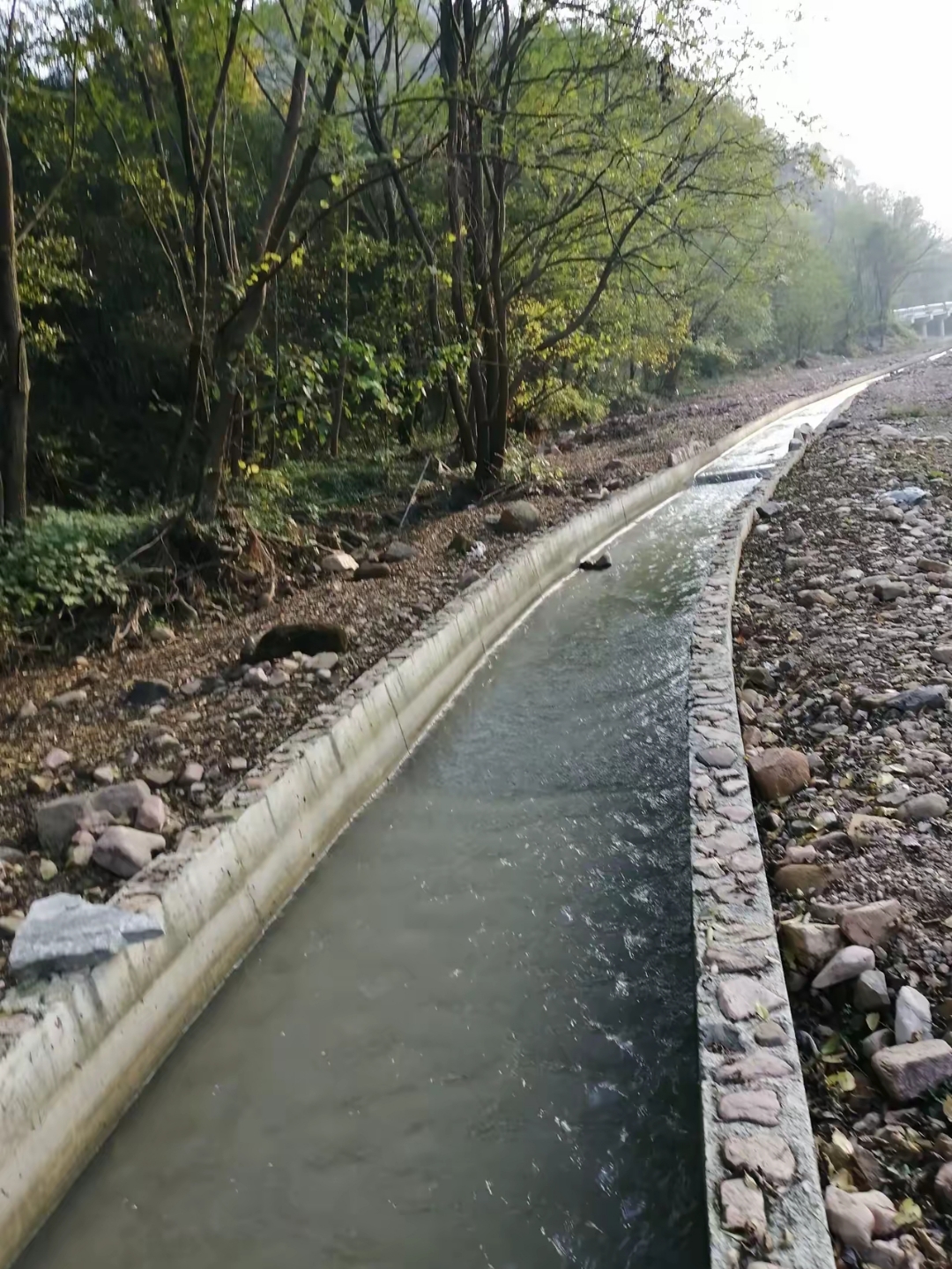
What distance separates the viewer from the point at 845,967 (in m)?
2.68

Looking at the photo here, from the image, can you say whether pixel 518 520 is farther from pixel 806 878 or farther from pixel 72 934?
pixel 72 934

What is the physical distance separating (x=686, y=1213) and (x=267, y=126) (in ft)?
52.4

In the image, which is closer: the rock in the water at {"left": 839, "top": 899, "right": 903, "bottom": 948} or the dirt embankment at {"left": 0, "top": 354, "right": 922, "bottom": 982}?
the rock in the water at {"left": 839, "top": 899, "right": 903, "bottom": 948}

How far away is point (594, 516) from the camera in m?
10.8

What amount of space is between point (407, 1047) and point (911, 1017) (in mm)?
1599

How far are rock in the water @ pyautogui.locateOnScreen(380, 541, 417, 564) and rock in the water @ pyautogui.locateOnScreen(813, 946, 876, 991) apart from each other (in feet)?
22.4

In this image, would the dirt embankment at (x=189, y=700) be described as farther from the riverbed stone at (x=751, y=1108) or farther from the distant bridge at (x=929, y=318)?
the distant bridge at (x=929, y=318)

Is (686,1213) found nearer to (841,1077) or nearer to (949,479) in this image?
(841,1077)

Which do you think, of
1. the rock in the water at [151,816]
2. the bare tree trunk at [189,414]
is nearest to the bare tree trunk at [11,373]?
the bare tree trunk at [189,414]

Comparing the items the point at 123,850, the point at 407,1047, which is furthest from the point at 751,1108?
the point at 123,850

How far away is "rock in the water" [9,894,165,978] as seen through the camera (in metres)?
2.90

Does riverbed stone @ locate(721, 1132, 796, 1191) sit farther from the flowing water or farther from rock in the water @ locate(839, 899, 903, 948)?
rock in the water @ locate(839, 899, 903, 948)

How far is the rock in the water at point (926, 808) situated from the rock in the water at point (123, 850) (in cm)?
300

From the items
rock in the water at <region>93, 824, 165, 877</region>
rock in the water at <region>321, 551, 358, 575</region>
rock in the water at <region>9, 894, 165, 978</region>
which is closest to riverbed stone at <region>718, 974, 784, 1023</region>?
rock in the water at <region>9, 894, 165, 978</region>
